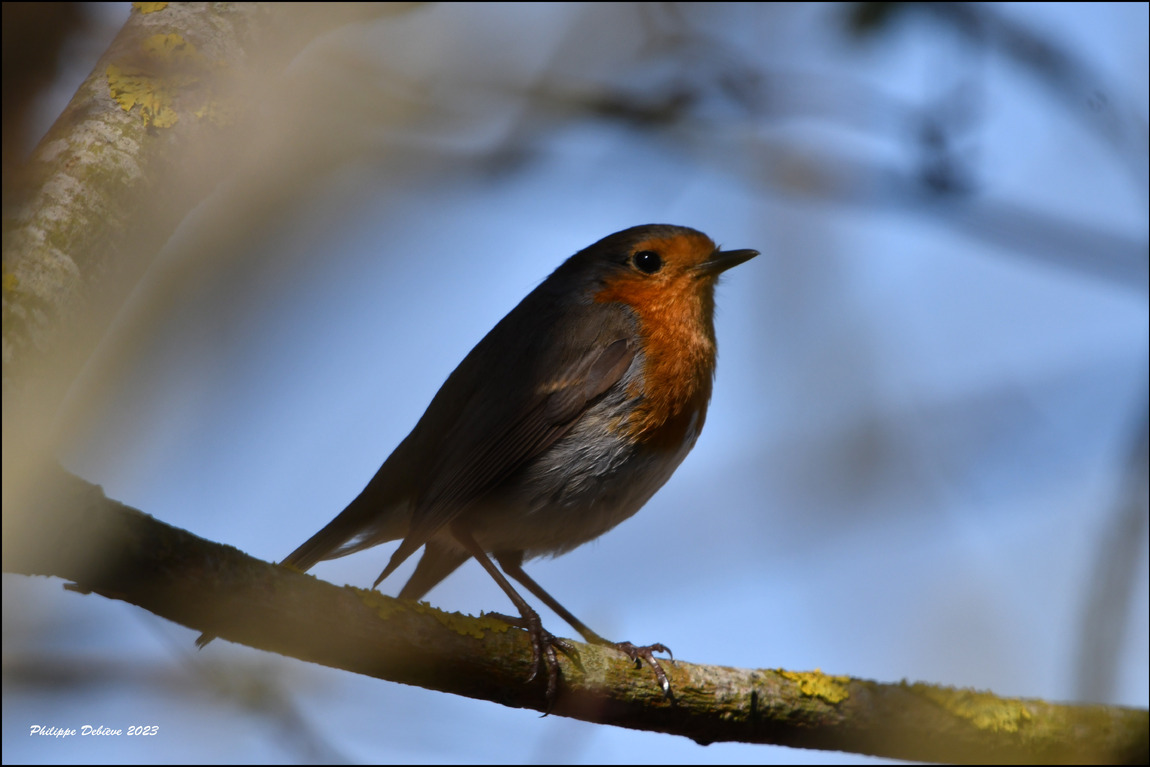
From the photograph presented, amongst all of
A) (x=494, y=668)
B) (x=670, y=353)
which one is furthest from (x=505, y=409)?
(x=494, y=668)

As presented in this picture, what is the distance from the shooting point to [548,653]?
284 centimetres

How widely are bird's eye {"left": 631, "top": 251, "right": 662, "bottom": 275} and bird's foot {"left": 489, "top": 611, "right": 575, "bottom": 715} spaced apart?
201 cm

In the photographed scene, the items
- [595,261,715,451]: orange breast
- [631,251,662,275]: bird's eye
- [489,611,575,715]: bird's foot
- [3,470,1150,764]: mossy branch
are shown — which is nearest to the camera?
[3,470,1150,764]: mossy branch

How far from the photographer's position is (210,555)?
2139mm

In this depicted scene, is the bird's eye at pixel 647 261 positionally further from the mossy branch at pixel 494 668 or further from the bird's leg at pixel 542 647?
the mossy branch at pixel 494 668

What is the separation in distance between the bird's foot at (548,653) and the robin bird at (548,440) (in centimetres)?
46

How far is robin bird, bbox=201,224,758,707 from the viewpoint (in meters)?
3.70

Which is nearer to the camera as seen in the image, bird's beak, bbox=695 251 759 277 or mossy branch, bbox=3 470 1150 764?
mossy branch, bbox=3 470 1150 764

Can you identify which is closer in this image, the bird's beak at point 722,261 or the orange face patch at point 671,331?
the orange face patch at point 671,331

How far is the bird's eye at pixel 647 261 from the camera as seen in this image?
444cm

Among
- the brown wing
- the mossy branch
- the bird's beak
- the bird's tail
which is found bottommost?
the mossy branch

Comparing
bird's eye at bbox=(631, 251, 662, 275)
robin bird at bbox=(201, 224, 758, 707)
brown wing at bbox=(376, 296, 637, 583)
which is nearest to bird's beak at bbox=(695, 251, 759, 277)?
robin bird at bbox=(201, 224, 758, 707)

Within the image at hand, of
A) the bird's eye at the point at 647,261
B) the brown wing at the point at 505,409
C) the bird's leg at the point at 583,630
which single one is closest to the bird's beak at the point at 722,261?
the bird's eye at the point at 647,261

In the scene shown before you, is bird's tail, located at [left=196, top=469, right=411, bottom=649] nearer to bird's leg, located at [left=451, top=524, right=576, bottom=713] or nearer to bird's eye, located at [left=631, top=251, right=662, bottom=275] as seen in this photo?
bird's leg, located at [left=451, top=524, right=576, bottom=713]
